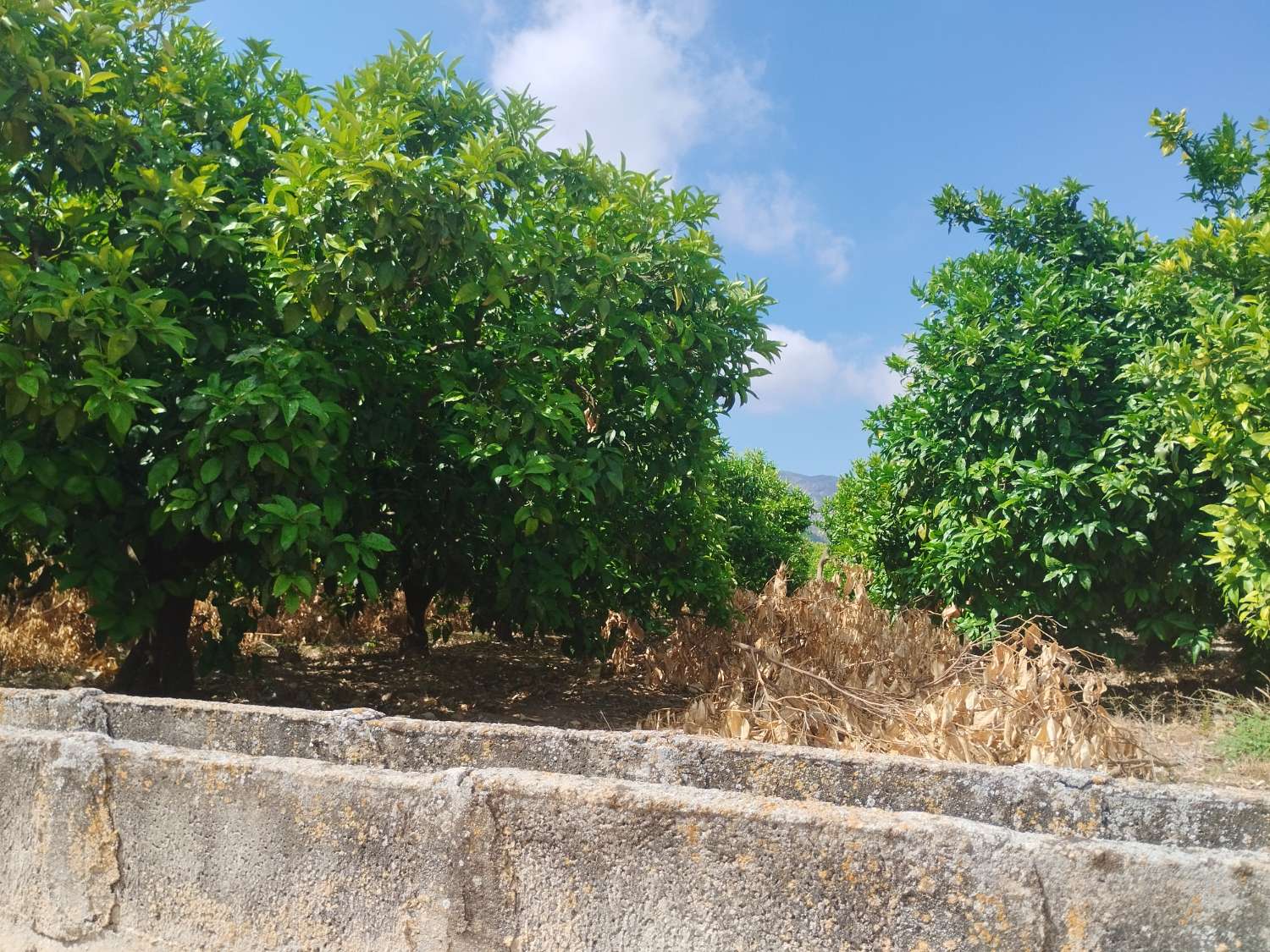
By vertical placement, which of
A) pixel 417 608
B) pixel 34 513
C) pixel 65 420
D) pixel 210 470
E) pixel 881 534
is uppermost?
pixel 881 534

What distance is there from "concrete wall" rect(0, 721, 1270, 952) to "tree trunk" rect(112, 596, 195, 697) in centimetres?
339

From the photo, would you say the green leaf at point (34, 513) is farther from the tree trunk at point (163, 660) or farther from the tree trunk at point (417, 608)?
the tree trunk at point (417, 608)

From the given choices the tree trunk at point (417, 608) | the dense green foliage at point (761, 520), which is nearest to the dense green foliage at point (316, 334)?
the tree trunk at point (417, 608)

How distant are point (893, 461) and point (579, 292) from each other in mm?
4034

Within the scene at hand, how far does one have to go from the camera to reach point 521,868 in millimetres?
2043

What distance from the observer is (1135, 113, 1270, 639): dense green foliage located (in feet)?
16.4

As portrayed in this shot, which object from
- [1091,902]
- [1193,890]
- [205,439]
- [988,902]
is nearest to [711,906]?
[988,902]

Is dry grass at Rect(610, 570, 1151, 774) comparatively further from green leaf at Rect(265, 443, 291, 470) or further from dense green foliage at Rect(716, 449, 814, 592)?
dense green foliage at Rect(716, 449, 814, 592)

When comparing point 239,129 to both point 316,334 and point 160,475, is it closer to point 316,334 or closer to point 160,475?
point 316,334

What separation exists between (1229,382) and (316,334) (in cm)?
510

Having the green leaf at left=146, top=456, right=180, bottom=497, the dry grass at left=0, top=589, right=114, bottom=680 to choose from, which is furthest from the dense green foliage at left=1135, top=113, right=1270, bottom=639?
the dry grass at left=0, top=589, right=114, bottom=680

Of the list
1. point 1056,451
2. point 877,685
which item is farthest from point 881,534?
point 877,685

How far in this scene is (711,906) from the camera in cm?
187

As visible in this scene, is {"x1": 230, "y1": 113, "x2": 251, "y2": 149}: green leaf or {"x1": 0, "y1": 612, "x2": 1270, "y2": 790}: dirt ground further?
{"x1": 0, "y1": 612, "x2": 1270, "y2": 790}: dirt ground
